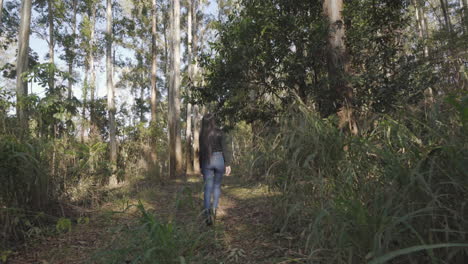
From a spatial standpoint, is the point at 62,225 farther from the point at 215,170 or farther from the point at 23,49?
the point at 23,49

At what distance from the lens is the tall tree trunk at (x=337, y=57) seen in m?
4.81

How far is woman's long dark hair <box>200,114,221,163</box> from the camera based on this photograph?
13.5 ft

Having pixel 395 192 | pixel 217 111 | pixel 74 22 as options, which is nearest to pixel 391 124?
pixel 395 192

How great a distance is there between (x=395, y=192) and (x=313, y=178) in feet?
3.36

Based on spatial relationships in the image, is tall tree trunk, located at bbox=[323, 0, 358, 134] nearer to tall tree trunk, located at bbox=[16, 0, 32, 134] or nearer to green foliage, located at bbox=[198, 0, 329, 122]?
green foliage, located at bbox=[198, 0, 329, 122]

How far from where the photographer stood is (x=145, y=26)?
22.7 meters

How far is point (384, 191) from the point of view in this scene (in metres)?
1.91

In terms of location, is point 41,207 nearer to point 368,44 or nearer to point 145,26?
point 368,44

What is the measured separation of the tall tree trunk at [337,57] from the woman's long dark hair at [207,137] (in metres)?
2.05

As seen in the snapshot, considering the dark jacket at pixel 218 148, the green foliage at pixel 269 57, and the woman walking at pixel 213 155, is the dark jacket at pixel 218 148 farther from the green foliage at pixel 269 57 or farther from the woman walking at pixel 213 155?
the green foliage at pixel 269 57

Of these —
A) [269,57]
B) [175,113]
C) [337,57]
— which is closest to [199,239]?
[337,57]

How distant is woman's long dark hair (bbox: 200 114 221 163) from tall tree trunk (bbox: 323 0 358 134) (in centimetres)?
205

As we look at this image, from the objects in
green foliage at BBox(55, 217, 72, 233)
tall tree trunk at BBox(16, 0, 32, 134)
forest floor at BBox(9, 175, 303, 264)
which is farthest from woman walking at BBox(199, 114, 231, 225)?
tall tree trunk at BBox(16, 0, 32, 134)

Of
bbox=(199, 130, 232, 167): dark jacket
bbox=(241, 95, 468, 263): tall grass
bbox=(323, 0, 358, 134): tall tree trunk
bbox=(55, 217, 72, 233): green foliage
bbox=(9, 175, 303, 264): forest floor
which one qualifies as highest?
bbox=(323, 0, 358, 134): tall tree trunk
